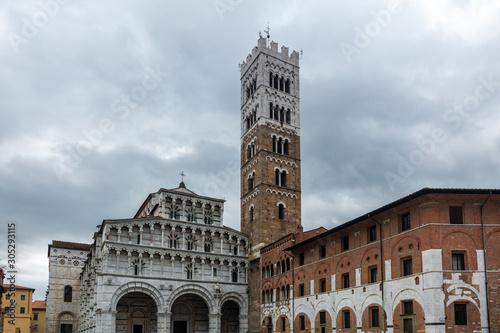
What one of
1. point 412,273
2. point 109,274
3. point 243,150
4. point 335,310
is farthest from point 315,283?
point 243,150

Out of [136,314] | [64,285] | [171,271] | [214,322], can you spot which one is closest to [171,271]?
[171,271]

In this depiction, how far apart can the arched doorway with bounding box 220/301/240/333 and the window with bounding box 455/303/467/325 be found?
31.2m

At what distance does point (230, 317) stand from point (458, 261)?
3240cm

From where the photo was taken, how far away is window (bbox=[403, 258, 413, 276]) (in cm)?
2961

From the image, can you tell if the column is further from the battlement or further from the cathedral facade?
the battlement

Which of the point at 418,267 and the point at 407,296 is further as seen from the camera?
the point at 407,296

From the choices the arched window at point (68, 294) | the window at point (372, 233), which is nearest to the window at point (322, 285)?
the window at point (372, 233)

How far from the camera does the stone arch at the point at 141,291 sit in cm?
4591

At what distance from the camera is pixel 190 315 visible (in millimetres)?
52250

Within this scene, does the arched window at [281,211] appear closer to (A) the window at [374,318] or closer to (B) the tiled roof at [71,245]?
(A) the window at [374,318]

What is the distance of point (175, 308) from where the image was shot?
169ft

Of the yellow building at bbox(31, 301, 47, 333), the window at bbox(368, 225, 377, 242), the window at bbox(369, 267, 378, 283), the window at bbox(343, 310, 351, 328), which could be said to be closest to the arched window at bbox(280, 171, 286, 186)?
the window at bbox(343, 310, 351, 328)

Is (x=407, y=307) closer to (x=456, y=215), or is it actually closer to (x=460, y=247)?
(x=460, y=247)

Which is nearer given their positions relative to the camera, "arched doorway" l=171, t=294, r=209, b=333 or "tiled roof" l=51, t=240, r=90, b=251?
"arched doorway" l=171, t=294, r=209, b=333
